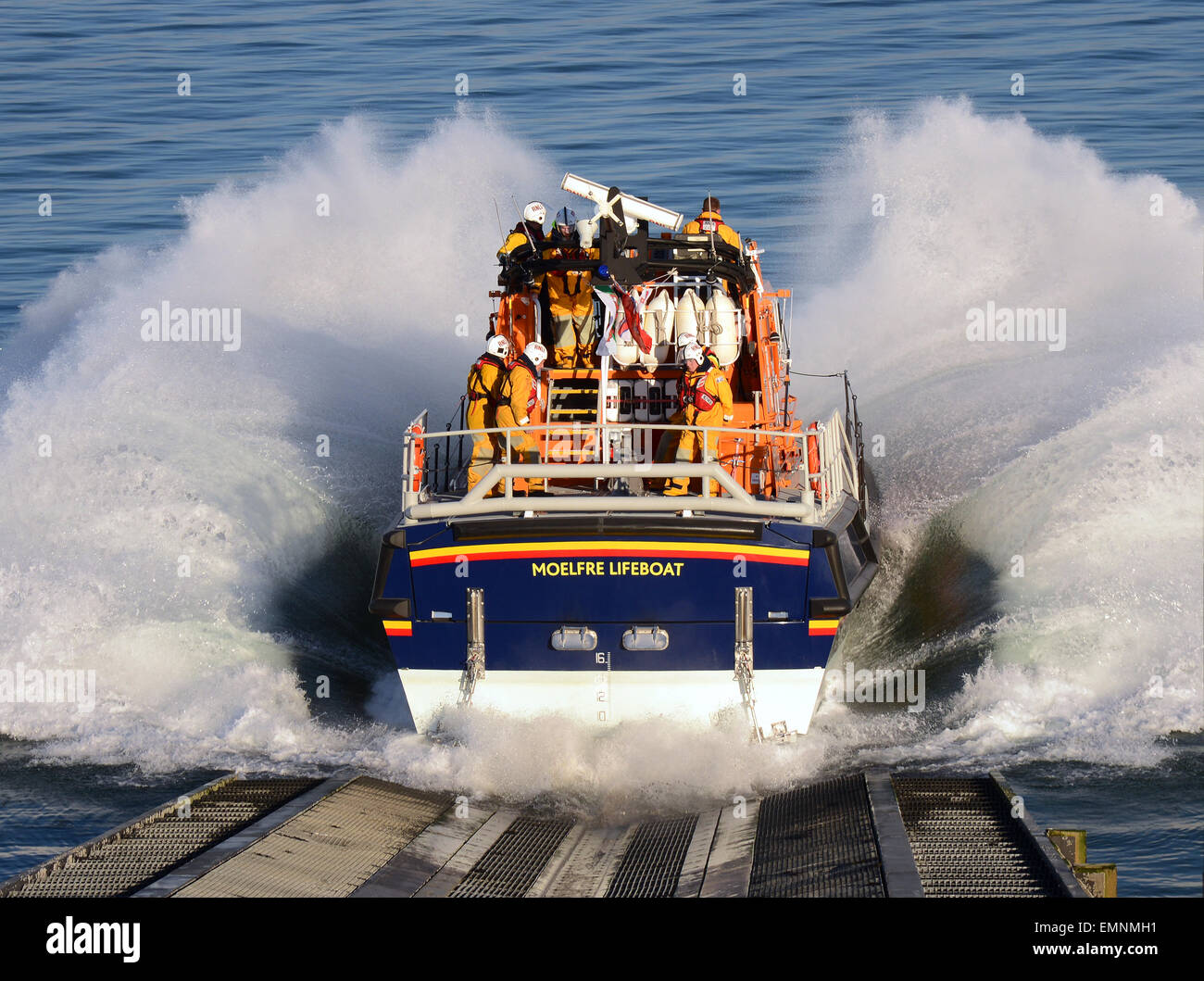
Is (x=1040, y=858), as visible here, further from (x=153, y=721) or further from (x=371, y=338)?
(x=371, y=338)

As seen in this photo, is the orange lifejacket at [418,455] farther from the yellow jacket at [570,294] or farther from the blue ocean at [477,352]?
the yellow jacket at [570,294]

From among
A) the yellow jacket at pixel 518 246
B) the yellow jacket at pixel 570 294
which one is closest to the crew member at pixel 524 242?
the yellow jacket at pixel 518 246

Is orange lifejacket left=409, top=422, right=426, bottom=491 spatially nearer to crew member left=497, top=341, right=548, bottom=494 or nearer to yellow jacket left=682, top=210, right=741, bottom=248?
crew member left=497, top=341, right=548, bottom=494

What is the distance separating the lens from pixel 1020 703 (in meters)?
10.8

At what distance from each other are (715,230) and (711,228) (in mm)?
178

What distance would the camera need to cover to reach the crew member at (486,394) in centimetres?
1087

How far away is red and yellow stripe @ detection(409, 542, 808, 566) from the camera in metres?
9.58

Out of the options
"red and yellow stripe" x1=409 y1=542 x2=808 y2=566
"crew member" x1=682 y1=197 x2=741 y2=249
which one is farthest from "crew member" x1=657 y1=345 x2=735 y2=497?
"crew member" x1=682 y1=197 x2=741 y2=249

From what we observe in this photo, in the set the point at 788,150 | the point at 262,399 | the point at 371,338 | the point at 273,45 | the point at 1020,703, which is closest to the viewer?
the point at 1020,703

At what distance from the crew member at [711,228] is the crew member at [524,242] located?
3.55 feet

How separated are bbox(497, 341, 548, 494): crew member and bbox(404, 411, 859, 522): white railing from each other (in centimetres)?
11
